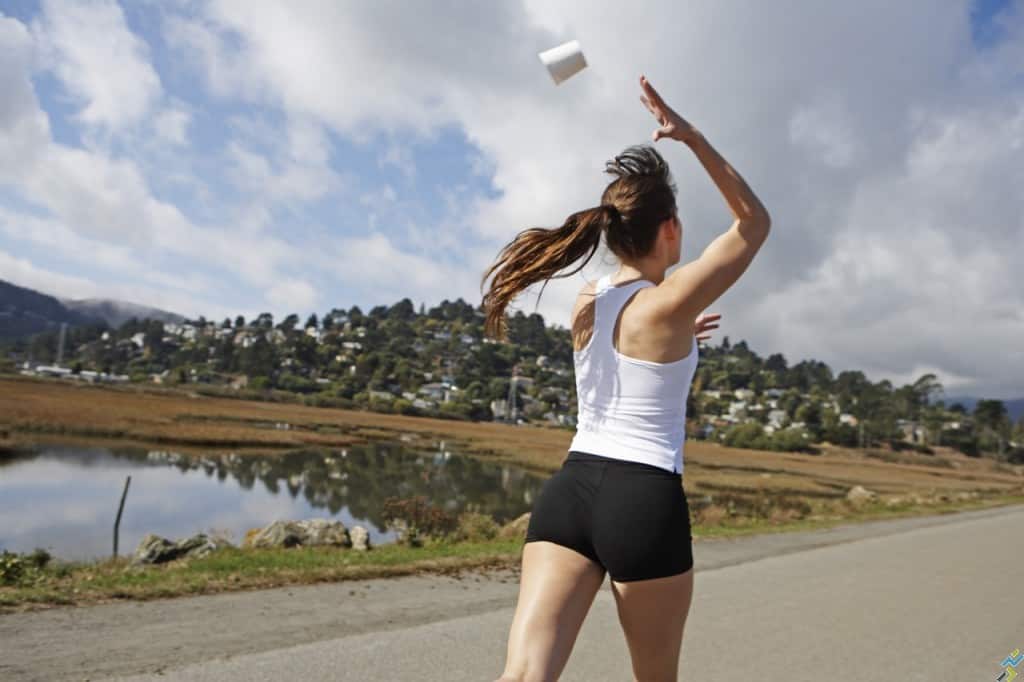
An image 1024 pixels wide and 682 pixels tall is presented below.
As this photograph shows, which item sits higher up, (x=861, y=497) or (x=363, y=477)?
(x=861, y=497)

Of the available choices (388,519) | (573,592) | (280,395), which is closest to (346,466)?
(388,519)

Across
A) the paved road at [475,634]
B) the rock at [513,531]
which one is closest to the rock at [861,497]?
the rock at [513,531]

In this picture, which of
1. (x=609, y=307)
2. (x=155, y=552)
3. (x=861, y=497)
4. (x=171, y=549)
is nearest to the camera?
(x=609, y=307)

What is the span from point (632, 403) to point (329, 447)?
121 feet

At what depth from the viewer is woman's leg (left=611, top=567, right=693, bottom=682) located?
1.79m

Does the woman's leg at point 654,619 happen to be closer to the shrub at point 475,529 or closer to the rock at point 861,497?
the shrub at point 475,529

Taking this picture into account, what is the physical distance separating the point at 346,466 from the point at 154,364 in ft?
462

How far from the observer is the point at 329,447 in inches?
1463

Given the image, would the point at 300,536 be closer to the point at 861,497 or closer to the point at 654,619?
the point at 654,619

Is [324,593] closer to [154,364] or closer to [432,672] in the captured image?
[432,672]

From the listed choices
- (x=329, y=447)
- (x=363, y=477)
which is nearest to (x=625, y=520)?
(x=363, y=477)

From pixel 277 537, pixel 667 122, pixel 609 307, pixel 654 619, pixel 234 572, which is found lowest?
pixel 277 537

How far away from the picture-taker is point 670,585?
1.80 m

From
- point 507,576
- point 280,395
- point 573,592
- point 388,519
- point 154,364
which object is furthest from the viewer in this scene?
point 154,364
